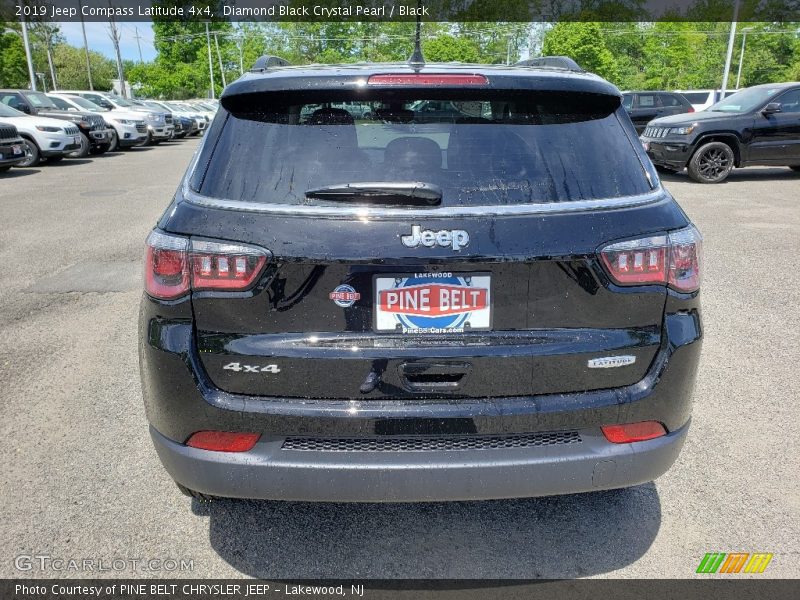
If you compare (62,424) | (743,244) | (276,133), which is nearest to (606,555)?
(276,133)

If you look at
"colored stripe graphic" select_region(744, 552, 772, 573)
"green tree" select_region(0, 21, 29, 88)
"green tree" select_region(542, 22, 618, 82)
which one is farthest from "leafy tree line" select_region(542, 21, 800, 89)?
"colored stripe graphic" select_region(744, 552, 772, 573)

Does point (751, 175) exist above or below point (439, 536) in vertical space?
below

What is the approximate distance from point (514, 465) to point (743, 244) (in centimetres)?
686

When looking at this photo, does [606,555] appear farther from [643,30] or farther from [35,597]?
[643,30]

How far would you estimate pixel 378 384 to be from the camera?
2105 mm

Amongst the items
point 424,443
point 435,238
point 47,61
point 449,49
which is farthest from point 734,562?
point 47,61

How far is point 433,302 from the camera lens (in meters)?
2.08

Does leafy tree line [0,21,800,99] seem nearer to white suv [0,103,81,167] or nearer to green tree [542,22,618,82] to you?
green tree [542,22,618,82]

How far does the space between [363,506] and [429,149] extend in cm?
157

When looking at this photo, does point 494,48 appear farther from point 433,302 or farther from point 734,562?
point 433,302

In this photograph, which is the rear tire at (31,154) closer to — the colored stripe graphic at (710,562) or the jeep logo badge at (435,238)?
the jeep logo badge at (435,238)

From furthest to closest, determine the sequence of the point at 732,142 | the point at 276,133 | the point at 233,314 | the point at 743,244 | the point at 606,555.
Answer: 1. the point at 732,142
2. the point at 743,244
3. the point at 606,555
4. the point at 276,133
5. the point at 233,314

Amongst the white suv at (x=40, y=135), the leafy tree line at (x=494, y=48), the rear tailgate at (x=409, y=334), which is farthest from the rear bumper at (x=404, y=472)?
the leafy tree line at (x=494, y=48)

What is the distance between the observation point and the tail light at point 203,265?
207 centimetres
